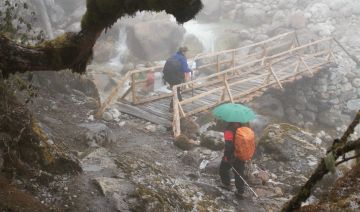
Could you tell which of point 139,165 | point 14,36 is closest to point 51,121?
point 14,36

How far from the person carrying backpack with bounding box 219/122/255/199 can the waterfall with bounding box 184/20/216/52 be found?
15.9 metres

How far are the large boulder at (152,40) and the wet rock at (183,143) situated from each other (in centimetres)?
1122

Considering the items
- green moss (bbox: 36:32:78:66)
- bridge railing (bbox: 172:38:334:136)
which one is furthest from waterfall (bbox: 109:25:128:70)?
green moss (bbox: 36:32:78:66)

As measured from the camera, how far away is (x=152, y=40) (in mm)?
20469

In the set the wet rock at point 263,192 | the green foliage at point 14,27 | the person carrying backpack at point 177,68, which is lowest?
the wet rock at point 263,192

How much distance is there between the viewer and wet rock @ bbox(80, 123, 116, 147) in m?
8.34

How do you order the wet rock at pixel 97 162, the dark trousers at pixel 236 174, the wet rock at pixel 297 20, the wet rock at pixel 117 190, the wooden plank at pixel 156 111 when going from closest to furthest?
the wet rock at pixel 117 190 < the wet rock at pixel 97 162 < the dark trousers at pixel 236 174 < the wooden plank at pixel 156 111 < the wet rock at pixel 297 20

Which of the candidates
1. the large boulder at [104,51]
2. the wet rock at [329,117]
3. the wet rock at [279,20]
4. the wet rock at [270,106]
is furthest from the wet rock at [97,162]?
the wet rock at [279,20]

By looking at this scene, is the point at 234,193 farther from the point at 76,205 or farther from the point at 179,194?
the point at 76,205

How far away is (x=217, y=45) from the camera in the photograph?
22781 mm

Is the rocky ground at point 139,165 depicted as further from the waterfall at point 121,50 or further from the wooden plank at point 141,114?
the waterfall at point 121,50

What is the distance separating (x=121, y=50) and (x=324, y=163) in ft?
62.7

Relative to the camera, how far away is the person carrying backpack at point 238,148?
22.1 feet

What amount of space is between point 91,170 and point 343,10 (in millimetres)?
22696
